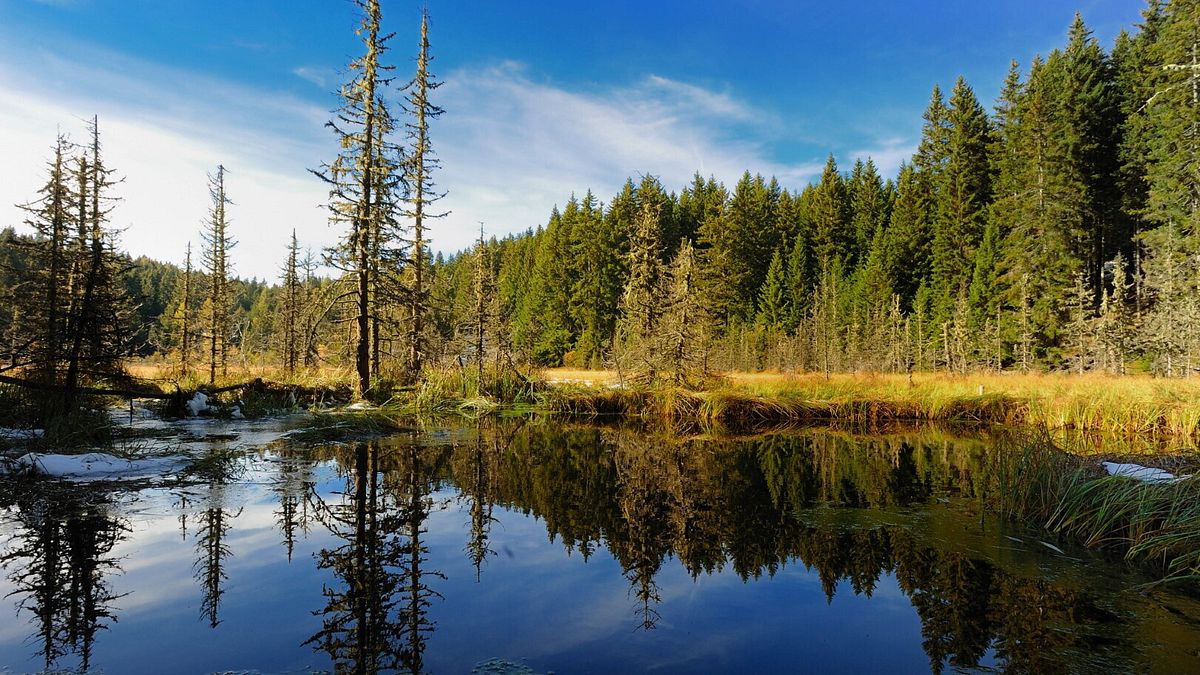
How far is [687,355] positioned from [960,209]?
125 feet

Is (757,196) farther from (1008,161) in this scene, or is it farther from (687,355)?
(687,355)

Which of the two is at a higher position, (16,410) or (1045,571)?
(16,410)

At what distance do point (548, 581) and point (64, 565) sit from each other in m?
4.00

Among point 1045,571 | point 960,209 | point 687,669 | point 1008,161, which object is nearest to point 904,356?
point 960,209

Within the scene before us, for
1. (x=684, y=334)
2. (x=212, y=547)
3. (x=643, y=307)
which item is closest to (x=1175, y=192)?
(x=643, y=307)

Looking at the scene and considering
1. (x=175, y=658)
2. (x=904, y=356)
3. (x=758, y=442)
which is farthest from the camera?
(x=904, y=356)

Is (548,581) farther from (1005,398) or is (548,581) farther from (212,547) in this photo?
(1005,398)

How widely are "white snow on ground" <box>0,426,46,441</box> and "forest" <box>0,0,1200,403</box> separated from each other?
995 millimetres

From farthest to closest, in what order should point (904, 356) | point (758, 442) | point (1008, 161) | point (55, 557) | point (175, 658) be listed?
point (1008, 161)
point (904, 356)
point (758, 442)
point (55, 557)
point (175, 658)

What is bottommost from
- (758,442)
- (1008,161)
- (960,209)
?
(758,442)

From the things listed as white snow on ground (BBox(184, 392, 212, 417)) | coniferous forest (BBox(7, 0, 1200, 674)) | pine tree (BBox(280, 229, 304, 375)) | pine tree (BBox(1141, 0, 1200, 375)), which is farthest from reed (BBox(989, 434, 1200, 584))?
pine tree (BBox(280, 229, 304, 375))

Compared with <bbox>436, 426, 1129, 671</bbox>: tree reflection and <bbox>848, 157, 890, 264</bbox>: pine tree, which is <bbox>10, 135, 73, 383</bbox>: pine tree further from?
<bbox>848, 157, 890, 264</bbox>: pine tree

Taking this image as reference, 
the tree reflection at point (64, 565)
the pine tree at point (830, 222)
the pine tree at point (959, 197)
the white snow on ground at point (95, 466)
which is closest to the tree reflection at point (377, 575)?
the tree reflection at point (64, 565)

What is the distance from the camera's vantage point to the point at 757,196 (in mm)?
59844
